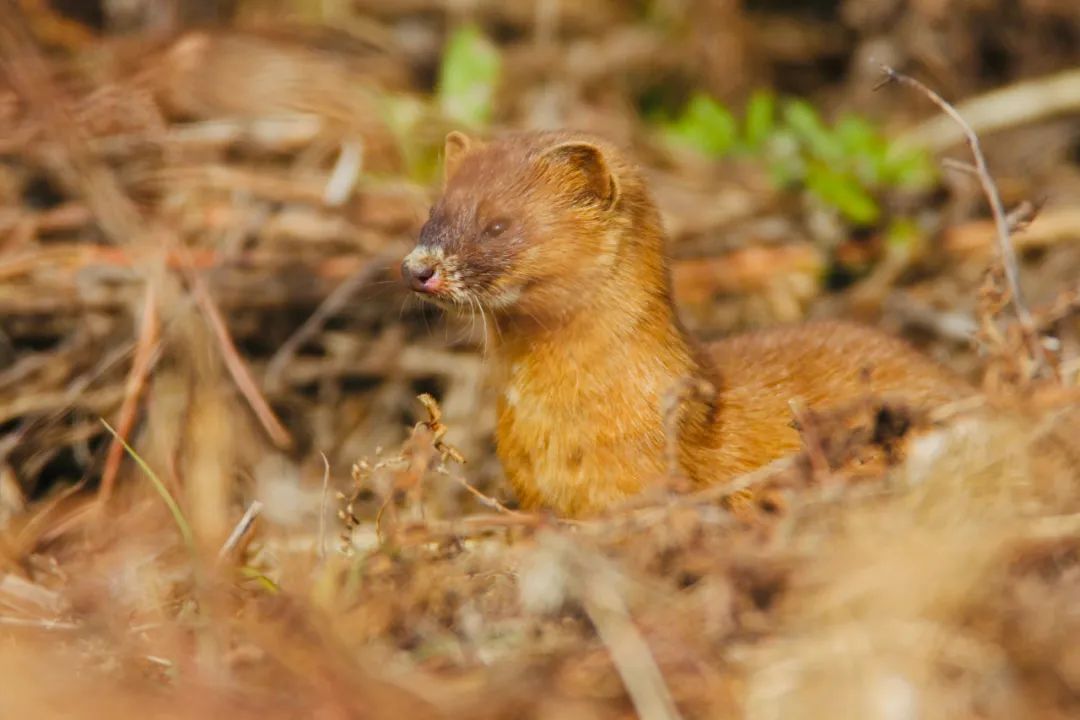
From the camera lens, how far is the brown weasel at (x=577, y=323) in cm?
316

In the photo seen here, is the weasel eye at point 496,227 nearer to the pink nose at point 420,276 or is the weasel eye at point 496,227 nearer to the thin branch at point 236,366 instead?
the pink nose at point 420,276

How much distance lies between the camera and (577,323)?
10.6 feet

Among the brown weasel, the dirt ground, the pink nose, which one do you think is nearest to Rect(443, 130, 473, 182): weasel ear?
the brown weasel

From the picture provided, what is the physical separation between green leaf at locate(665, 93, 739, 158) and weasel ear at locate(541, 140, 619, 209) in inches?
96.0

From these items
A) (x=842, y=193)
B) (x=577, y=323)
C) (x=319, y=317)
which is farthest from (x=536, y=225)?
(x=842, y=193)

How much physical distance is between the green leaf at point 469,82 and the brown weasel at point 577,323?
230cm

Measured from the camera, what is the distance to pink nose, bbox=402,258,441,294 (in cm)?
305

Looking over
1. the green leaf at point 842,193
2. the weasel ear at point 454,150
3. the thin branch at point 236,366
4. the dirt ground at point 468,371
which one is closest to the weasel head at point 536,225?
the weasel ear at point 454,150

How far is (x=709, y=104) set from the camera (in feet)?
18.7

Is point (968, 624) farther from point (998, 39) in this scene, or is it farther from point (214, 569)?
point (998, 39)

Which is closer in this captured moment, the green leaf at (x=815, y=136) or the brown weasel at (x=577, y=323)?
the brown weasel at (x=577, y=323)

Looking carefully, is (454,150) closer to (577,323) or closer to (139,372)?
(577,323)

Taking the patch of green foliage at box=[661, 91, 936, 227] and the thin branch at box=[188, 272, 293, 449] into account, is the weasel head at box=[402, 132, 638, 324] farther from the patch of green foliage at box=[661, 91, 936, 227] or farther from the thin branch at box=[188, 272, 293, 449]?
the patch of green foliage at box=[661, 91, 936, 227]

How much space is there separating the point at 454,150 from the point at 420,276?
75cm
